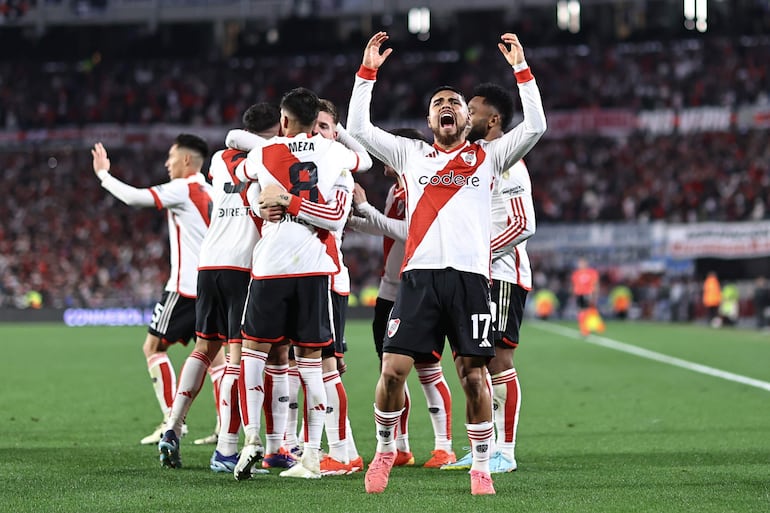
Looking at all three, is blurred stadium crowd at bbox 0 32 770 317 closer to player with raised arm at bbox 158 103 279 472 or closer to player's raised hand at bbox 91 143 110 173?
player's raised hand at bbox 91 143 110 173

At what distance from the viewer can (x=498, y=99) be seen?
7.34 metres

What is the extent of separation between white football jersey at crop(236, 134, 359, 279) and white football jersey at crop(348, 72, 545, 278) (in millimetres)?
379

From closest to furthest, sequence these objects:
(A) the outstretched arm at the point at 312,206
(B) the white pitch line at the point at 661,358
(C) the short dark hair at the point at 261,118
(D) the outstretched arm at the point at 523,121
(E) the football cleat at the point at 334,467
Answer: (D) the outstretched arm at the point at 523,121, (A) the outstretched arm at the point at 312,206, (E) the football cleat at the point at 334,467, (C) the short dark hair at the point at 261,118, (B) the white pitch line at the point at 661,358

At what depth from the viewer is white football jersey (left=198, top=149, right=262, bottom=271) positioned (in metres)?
7.33

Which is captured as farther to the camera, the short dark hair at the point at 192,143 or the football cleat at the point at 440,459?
the short dark hair at the point at 192,143

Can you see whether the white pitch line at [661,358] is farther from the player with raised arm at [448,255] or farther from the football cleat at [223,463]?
the football cleat at [223,463]

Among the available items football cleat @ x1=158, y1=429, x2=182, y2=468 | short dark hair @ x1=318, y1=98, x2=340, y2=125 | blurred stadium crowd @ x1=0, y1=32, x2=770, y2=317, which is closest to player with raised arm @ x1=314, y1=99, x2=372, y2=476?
short dark hair @ x1=318, y1=98, x2=340, y2=125

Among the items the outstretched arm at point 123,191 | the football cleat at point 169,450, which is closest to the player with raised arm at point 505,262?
the football cleat at point 169,450

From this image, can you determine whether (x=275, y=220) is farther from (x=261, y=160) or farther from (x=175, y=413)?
(x=175, y=413)

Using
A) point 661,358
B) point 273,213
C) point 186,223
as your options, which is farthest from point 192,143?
point 661,358

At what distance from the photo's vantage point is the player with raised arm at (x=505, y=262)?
7.23 metres

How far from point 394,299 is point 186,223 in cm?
171

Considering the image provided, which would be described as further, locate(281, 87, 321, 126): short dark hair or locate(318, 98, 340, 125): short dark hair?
locate(318, 98, 340, 125): short dark hair

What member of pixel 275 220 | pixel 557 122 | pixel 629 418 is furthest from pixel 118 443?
pixel 557 122
